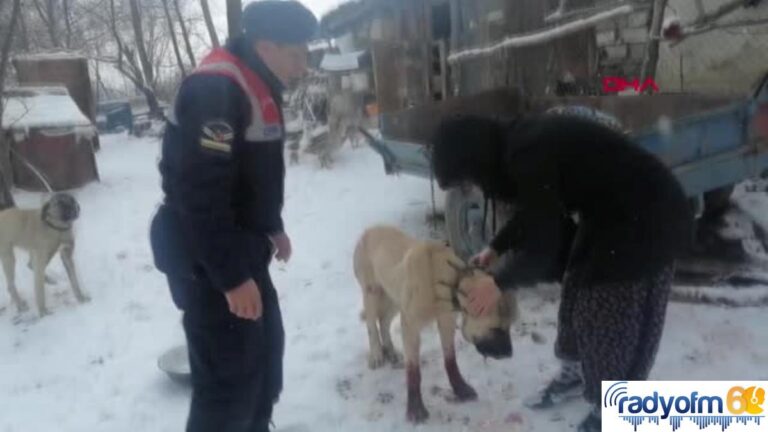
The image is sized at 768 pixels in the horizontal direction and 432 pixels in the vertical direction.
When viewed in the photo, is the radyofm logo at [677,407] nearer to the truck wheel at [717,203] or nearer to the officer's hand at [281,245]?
the officer's hand at [281,245]

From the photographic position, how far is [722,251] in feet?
18.0

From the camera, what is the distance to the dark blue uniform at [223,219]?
7.16ft

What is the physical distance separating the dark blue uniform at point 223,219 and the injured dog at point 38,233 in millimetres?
4360

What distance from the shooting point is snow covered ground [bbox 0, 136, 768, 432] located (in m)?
3.71

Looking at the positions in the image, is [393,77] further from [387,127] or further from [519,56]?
[387,127]

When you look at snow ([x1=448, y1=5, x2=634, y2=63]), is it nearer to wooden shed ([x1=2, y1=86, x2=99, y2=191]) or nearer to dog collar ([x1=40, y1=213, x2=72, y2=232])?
dog collar ([x1=40, y1=213, x2=72, y2=232])

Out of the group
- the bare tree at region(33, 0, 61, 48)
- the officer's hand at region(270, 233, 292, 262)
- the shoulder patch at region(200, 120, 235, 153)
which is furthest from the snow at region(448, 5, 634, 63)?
the bare tree at region(33, 0, 61, 48)

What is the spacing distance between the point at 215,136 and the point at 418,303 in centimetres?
169

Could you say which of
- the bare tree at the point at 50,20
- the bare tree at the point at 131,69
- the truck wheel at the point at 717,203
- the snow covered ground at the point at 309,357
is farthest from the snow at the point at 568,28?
the bare tree at the point at 50,20

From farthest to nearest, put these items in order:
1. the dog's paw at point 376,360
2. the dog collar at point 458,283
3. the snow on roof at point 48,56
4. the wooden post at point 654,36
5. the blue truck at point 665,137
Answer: the snow on roof at point 48,56
the wooden post at point 654,36
the blue truck at point 665,137
the dog's paw at point 376,360
the dog collar at point 458,283

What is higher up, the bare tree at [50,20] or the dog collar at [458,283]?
the bare tree at [50,20]

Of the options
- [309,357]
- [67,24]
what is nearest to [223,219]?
[309,357]

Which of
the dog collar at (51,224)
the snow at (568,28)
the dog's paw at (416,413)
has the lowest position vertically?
the dog's paw at (416,413)

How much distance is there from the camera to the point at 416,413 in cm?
358
